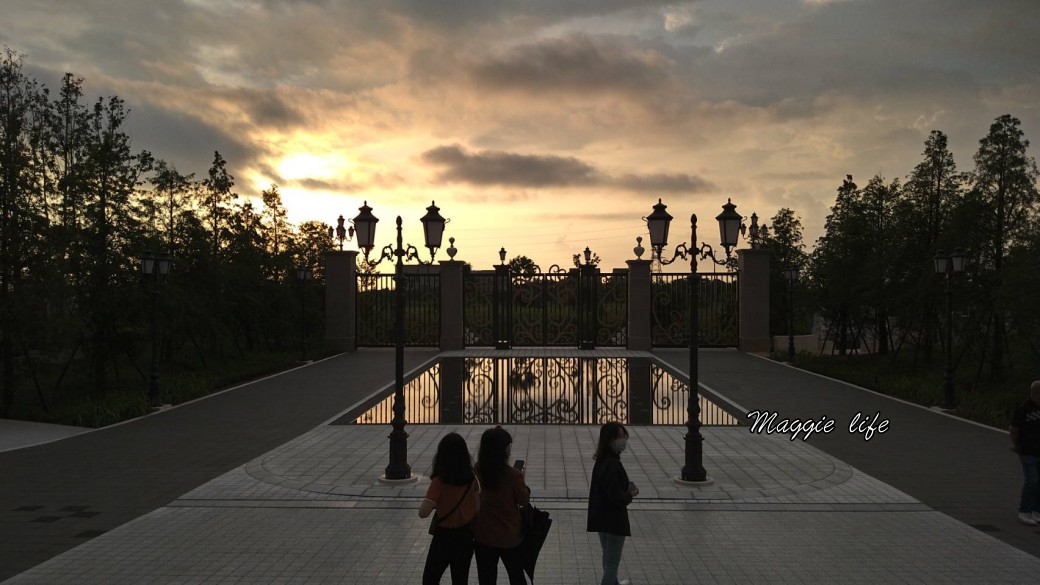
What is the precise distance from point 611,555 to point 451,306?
24.6 meters

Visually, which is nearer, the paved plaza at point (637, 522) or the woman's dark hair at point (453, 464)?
the woman's dark hair at point (453, 464)

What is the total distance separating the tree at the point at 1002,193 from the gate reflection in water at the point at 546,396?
27.4 feet

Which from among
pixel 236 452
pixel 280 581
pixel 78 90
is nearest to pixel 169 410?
pixel 236 452

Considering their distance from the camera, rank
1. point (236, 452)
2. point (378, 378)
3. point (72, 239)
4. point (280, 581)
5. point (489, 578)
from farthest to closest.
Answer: point (378, 378)
point (72, 239)
point (236, 452)
point (280, 581)
point (489, 578)

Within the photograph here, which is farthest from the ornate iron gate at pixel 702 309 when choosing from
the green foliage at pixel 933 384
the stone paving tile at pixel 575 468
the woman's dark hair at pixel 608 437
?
the woman's dark hair at pixel 608 437

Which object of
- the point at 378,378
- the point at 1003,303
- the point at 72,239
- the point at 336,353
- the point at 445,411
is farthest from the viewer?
the point at 336,353

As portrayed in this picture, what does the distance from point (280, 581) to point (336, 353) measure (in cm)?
2364

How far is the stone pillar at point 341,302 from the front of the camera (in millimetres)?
30234

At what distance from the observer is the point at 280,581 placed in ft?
21.4

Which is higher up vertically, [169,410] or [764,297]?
[764,297]

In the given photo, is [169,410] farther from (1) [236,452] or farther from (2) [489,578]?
(2) [489,578]

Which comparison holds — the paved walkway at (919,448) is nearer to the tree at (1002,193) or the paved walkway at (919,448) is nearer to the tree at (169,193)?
the tree at (1002,193)

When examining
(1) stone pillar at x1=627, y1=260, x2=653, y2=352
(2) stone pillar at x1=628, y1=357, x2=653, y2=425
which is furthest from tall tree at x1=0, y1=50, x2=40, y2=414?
(1) stone pillar at x1=627, y1=260, x2=653, y2=352

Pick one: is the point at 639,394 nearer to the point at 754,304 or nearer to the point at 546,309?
the point at 546,309
